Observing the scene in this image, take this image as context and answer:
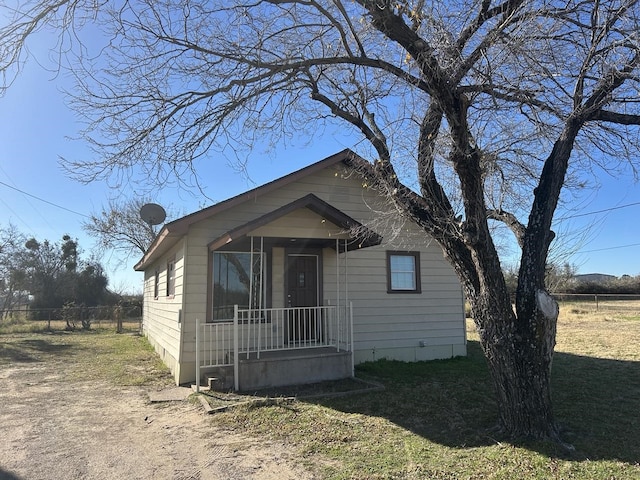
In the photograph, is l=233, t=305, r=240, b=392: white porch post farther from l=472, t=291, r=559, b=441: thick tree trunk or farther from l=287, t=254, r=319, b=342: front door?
l=472, t=291, r=559, b=441: thick tree trunk

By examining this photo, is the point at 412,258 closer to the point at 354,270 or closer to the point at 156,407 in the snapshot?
the point at 354,270

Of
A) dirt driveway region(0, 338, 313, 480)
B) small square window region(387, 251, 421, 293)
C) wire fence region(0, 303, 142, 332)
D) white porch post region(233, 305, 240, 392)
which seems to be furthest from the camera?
wire fence region(0, 303, 142, 332)

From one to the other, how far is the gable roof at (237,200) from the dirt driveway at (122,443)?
10.2 feet

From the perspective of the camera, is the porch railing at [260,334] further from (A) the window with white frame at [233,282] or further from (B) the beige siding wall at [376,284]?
(B) the beige siding wall at [376,284]

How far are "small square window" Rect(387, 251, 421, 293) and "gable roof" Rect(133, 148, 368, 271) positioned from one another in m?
2.66

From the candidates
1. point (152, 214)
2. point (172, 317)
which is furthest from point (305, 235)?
point (152, 214)

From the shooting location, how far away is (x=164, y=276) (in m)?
12.9

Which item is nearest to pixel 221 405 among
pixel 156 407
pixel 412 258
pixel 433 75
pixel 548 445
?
pixel 156 407

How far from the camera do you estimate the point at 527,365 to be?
5.11m

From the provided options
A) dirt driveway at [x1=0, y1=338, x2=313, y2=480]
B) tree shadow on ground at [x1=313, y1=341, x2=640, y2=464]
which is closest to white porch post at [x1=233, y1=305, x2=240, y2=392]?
dirt driveway at [x1=0, y1=338, x2=313, y2=480]

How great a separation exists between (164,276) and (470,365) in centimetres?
853

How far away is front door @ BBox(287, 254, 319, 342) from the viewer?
10.2 m

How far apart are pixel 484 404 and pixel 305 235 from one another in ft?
14.8

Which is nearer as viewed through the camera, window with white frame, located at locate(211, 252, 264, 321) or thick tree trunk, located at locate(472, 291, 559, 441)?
thick tree trunk, located at locate(472, 291, 559, 441)
